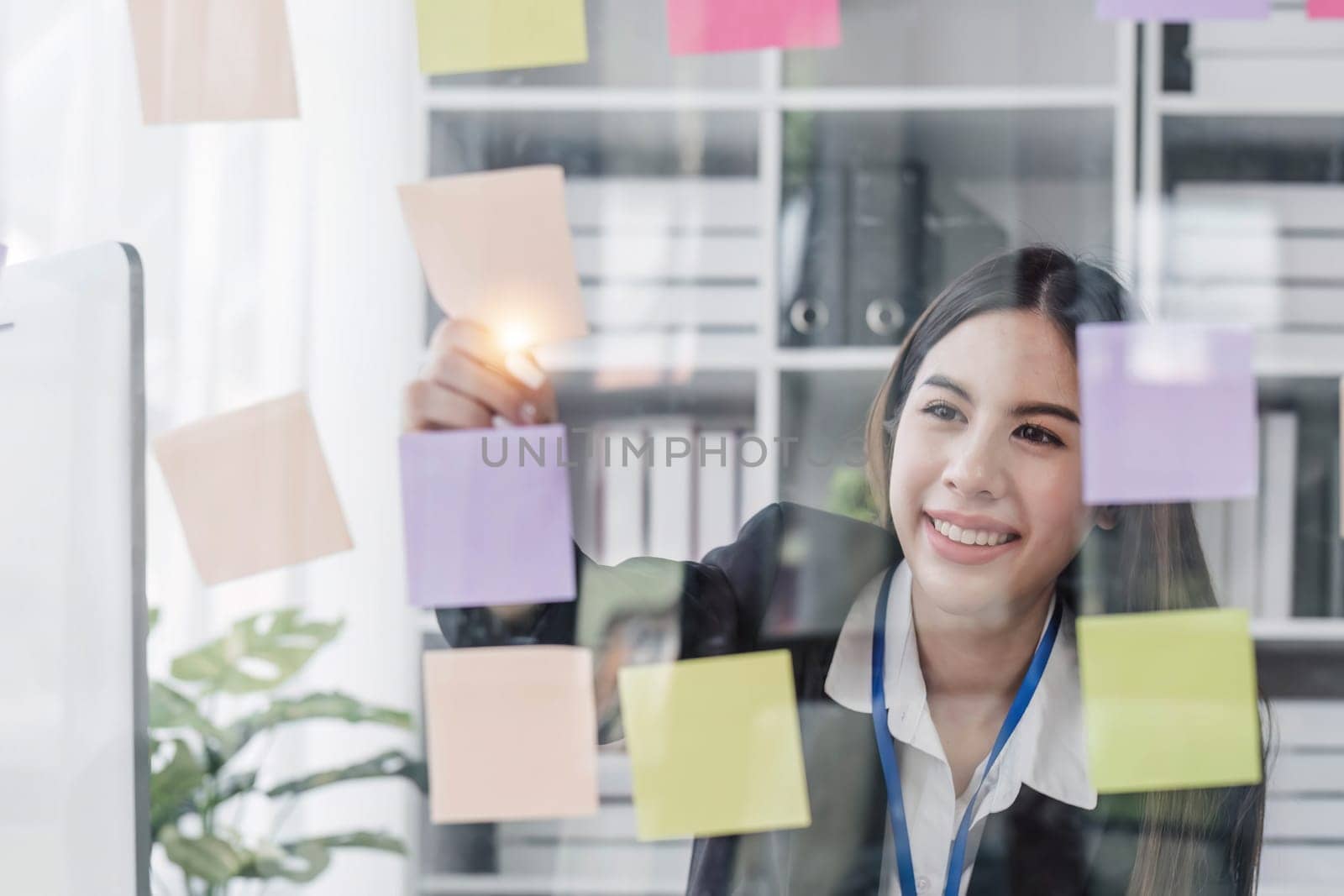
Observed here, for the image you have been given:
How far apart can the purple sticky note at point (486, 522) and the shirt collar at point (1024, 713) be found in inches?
9.3

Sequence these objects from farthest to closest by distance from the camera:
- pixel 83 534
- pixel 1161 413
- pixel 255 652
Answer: pixel 255 652, pixel 1161 413, pixel 83 534

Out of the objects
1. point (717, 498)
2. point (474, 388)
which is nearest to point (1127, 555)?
point (717, 498)

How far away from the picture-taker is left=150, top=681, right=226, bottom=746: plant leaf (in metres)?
0.87

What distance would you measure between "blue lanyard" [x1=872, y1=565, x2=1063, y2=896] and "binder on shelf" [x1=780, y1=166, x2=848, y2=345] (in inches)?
8.2

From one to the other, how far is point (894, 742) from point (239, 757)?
0.56 m

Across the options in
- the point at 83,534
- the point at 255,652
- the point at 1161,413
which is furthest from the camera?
the point at 255,652

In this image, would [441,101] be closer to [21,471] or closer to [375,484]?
[375,484]

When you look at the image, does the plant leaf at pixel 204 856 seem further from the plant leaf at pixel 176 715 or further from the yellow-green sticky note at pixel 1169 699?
the yellow-green sticky note at pixel 1169 699

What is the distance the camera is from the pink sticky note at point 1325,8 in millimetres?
852

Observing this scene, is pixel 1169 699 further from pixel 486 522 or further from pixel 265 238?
pixel 265 238

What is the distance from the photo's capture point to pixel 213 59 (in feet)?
2.79

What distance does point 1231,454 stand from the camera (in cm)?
81

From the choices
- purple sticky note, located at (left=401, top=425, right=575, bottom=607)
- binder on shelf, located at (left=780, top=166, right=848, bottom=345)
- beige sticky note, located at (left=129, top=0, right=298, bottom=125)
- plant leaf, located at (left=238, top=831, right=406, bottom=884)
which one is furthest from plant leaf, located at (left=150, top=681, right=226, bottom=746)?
binder on shelf, located at (left=780, top=166, right=848, bottom=345)

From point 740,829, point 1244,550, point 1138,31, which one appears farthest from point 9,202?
point 1244,550
